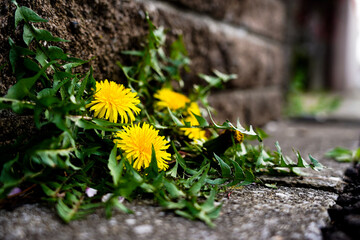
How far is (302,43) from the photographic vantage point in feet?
25.5

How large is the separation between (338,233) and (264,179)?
16.4 inches

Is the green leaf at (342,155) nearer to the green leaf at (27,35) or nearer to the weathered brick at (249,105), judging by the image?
the weathered brick at (249,105)

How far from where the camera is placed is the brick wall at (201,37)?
107 centimetres

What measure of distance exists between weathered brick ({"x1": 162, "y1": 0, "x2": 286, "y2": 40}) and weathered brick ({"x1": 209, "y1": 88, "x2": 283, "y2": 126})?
1.55 feet

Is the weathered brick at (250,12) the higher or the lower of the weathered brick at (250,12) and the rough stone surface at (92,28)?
the higher

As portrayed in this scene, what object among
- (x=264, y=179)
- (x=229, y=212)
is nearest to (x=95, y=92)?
(x=229, y=212)

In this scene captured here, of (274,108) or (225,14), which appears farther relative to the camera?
(274,108)

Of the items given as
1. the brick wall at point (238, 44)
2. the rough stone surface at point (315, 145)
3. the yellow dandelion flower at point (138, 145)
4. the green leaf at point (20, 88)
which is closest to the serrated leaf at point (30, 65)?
the green leaf at point (20, 88)

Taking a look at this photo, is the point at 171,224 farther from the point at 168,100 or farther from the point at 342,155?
the point at 342,155

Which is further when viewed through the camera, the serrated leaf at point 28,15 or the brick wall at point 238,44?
the brick wall at point 238,44

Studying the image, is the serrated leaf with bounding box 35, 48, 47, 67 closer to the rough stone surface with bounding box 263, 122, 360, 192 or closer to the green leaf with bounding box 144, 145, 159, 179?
the green leaf with bounding box 144, 145, 159, 179

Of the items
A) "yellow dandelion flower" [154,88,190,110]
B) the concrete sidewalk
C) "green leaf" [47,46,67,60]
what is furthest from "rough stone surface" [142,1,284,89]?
the concrete sidewalk

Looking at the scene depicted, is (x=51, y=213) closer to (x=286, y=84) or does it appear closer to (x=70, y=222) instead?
(x=70, y=222)

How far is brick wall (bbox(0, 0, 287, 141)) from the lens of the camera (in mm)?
1070
